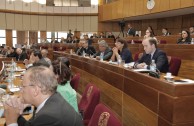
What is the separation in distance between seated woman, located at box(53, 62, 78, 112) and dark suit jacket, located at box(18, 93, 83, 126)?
996 millimetres

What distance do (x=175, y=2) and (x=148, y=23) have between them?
4.85m

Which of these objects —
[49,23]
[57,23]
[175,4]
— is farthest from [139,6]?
[49,23]

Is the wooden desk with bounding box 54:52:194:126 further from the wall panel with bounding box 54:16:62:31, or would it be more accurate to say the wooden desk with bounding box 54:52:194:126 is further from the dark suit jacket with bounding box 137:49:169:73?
the wall panel with bounding box 54:16:62:31

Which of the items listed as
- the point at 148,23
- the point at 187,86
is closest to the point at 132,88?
the point at 187,86

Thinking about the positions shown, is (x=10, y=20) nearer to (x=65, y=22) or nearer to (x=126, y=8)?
(x=65, y=22)

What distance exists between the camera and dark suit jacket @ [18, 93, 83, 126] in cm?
156

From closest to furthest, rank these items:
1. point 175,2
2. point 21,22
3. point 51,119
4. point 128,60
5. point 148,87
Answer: point 51,119 < point 148,87 < point 128,60 < point 175,2 < point 21,22

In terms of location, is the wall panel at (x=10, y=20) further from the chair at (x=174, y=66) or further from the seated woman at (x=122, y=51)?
the chair at (x=174, y=66)

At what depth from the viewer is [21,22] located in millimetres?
17750

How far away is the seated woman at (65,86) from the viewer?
2738mm

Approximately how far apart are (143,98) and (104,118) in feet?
4.17

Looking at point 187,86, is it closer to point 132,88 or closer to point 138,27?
point 132,88

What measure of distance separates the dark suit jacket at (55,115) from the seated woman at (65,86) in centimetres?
100

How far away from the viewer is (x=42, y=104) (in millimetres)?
1753
